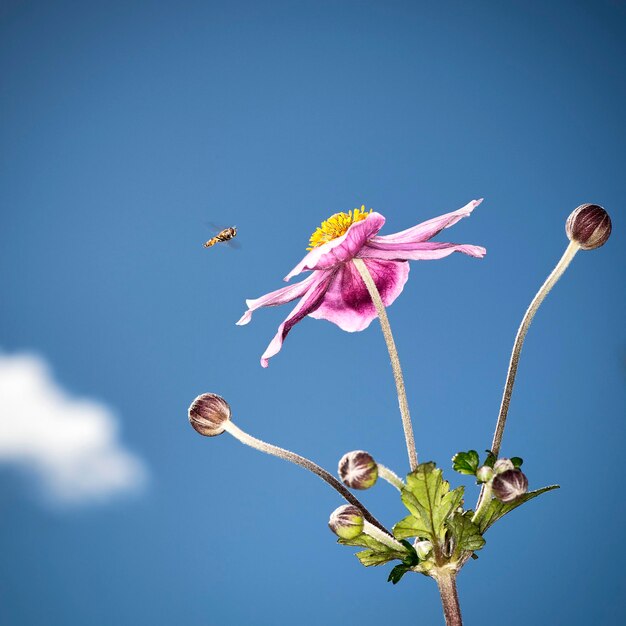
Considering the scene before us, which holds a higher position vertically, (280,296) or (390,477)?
(280,296)

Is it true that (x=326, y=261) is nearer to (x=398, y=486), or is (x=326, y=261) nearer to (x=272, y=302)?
(x=272, y=302)

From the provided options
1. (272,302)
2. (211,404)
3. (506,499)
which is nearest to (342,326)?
(272,302)

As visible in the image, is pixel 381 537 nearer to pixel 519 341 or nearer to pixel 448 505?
pixel 448 505

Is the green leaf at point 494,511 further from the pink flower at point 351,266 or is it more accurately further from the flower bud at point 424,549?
the pink flower at point 351,266

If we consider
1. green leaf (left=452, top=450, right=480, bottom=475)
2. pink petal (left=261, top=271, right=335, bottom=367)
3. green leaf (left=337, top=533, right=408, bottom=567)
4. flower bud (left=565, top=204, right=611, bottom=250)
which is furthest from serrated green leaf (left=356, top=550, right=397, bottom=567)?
flower bud (left=565, top=204, right=611, bottom=250)

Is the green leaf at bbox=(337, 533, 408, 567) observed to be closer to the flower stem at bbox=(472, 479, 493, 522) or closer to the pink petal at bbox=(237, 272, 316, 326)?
the flower stem at bbox=(472, 479, 493, 522)

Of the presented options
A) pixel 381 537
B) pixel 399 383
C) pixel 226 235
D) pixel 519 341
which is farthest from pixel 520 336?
pixel 226 235

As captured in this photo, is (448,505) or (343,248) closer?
(448,505)
